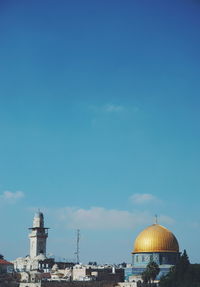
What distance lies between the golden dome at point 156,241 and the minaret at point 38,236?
1462cm

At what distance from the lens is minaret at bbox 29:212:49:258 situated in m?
77.7

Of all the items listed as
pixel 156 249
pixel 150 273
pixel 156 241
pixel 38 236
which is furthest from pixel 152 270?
pixel 38 236

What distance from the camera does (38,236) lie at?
77.6 m

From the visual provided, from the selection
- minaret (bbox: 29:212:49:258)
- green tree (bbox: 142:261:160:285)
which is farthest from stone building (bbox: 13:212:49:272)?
green tree (bbox: 142:261:160:285)

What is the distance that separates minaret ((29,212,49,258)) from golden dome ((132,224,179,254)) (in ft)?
48.0

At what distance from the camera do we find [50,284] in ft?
198

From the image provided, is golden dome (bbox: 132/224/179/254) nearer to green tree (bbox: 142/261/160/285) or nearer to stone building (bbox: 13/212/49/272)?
green tree (bbox: 142/261/160/285)

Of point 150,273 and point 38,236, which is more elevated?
point 38,236

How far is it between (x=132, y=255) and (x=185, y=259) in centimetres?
1230

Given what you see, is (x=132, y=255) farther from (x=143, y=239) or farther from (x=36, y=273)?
(x=36, y=273)

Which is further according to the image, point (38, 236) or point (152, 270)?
point (38, 236)

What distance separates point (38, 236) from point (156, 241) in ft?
58.9

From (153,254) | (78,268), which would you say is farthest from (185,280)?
(78,268)

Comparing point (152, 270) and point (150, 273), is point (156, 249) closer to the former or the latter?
point (152, 270)
